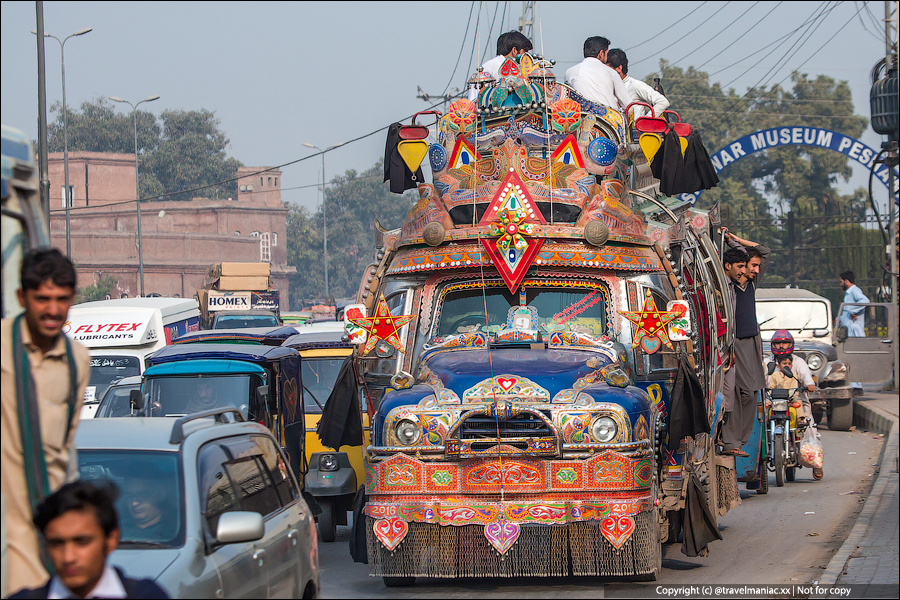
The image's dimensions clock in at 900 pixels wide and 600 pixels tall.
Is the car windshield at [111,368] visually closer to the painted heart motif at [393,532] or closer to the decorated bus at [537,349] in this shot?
the decorated bus at [537,349]

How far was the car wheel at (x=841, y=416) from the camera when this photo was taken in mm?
24047

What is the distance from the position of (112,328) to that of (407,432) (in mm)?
14130

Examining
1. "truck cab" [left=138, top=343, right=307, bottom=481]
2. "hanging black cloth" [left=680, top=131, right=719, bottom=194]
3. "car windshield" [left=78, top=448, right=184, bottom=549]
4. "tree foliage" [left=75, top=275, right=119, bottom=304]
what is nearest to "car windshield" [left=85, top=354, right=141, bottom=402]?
"truck cab" [left=138, top=343, right=307, bottom=481]

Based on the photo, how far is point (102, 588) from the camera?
4.54 metres

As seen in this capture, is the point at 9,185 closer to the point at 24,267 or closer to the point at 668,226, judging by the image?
the point at 24,267

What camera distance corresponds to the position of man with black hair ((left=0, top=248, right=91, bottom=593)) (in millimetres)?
4762

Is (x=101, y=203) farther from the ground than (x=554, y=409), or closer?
farther from the ground

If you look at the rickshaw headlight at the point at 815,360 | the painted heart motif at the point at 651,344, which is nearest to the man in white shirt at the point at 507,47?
the painted heart motif at the point at 651,344

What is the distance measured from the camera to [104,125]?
10319cm

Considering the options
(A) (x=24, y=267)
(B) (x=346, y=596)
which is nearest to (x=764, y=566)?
(B) (x=346, y=596)

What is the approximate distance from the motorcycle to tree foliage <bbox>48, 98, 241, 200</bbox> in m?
90.1

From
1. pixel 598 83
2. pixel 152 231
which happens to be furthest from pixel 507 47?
pixel 152 231

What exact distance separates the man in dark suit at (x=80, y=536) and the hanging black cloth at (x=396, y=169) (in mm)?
7868

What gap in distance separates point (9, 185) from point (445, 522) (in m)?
5.02
